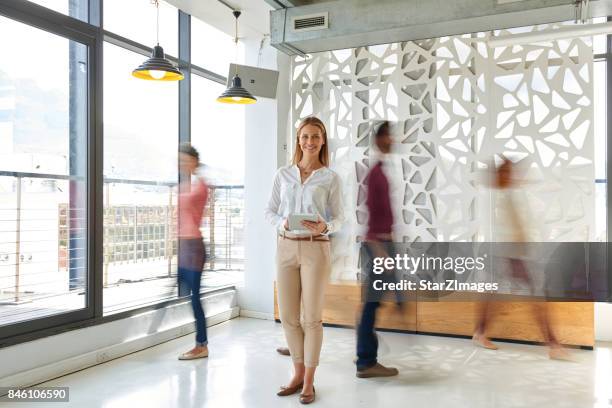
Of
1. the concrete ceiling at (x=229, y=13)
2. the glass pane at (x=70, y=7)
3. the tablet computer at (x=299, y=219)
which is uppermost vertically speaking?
the concrete ceiling at (x=229, y=13)

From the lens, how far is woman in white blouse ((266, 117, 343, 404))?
3006 millimetres

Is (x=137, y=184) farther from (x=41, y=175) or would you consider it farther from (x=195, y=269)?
(x=195, y=269)

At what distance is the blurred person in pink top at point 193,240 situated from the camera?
4047mm

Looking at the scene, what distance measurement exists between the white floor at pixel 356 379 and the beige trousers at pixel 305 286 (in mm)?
425

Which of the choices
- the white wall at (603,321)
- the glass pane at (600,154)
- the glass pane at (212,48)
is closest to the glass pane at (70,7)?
the glass pane at (212,48)

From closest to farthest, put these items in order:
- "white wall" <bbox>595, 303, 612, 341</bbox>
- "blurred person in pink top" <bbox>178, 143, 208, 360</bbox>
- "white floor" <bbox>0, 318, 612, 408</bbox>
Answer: "white floor" <bbox>0, 318, 612, 408</bbox>, "blurred person in pink top" <bbox>178, 143, 208, 360</bbox>, "white wall" <bbox>595, 303, 612, 341</bbox>

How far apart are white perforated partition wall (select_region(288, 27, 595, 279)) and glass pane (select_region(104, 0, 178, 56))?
1338 millimetres

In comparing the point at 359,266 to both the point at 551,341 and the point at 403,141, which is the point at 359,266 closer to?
the point at 403,141

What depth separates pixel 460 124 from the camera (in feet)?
15.8

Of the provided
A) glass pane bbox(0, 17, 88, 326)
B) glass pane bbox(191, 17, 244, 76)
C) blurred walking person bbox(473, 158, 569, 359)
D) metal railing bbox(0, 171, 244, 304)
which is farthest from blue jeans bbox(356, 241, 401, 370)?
glass pane bbox(191, 17, 244, 76)

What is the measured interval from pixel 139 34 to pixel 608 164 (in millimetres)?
4659

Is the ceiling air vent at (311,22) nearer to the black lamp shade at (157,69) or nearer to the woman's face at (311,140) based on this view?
the black lamp shade at (157,69)

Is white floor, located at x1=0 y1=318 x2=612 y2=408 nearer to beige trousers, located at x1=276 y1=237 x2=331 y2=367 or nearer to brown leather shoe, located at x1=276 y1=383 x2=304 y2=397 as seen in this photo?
brown leather shoe, located at x1=276 y1=383 x2=304 y2=397

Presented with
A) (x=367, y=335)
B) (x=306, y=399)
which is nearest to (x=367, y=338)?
(x=367, y=335)
